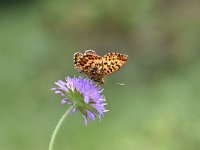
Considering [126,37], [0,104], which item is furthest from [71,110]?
[126,37]

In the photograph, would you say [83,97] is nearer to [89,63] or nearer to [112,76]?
[89,63]

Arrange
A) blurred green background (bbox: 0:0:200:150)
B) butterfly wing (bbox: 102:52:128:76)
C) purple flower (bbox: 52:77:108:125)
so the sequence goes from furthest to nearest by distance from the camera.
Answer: blurred green background (bbox: 0:0:200:150) < butterfly wing (bbox: 102:52:128:76) < purple flower (bbox: 52:77:108:125)

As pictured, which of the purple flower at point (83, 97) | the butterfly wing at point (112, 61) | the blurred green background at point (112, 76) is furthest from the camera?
the blurred green background at point (112, 76)

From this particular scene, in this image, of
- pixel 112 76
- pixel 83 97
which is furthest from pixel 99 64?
pixel 112 76

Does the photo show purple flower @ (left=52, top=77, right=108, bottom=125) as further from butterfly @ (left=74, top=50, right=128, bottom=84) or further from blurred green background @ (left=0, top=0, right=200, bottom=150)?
blurred green background @ (left=0, top=0, right=200, bottom=150)

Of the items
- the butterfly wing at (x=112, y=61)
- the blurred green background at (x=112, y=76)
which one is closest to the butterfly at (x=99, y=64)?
the butterfly wing at (x=112, y=61)

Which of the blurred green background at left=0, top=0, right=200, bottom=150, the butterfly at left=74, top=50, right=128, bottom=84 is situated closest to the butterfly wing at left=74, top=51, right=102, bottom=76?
the butterfly at left=74, top=50, right=128, bottom=84

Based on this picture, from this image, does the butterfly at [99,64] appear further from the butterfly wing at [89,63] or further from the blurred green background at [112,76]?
the blurred green background at [112,76]
